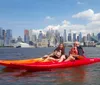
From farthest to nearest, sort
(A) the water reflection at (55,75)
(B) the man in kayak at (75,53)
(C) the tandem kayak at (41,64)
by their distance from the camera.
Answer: (B) the man in kayak at (75,53) → (C) the tandem kayak at (41,64) → (A) the water reflection at (55,75)

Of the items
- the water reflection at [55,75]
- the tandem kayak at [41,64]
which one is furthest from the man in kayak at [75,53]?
the water reflection at [55,75]

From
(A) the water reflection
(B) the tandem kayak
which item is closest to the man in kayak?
(B) the tandem kayak

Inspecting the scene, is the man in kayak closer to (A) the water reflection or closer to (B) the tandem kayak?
(B) the tandem kayak

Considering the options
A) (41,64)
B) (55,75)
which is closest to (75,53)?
(41,64)

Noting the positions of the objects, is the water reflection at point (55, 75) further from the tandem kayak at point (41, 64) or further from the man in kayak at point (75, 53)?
the man in kayak at point (75, 53)

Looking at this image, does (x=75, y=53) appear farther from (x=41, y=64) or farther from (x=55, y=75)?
(x=55, y=75)

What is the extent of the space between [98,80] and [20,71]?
672cm

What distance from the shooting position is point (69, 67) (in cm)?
2377

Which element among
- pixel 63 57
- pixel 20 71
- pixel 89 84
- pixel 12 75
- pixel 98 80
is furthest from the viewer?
pixel 63 57

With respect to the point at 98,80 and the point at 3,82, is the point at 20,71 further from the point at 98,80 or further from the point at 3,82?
the point at 98,80

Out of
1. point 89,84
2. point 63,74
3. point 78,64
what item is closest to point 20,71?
point 63,74

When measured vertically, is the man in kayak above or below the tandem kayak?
above

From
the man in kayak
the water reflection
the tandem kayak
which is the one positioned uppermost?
the man in kayak

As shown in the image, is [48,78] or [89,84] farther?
[48,78]
